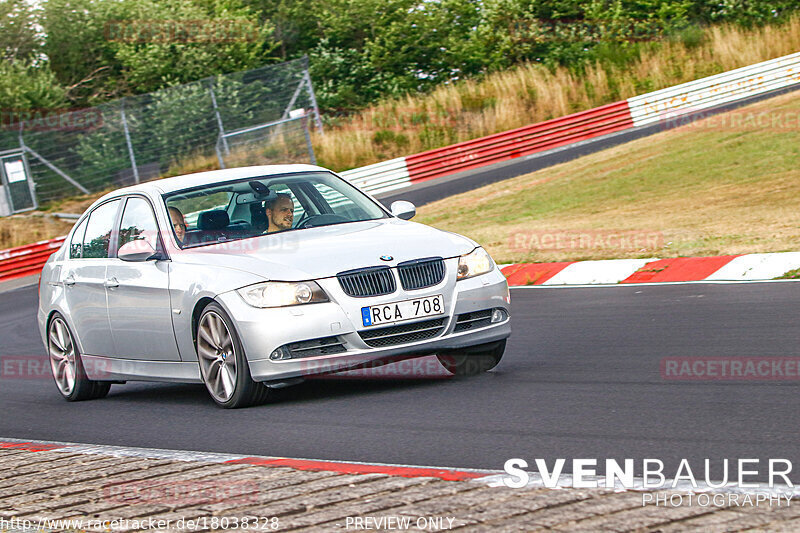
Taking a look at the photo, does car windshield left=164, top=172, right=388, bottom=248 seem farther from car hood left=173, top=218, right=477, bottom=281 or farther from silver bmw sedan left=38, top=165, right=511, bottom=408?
car hood left=173, top=218, right=477, bottom=281

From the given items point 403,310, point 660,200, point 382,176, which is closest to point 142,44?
point 382,176

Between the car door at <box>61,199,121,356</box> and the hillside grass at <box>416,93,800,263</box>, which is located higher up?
the car door at <box>61,199,121,356</box>

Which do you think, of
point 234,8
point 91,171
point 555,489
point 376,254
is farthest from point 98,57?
point 555,489

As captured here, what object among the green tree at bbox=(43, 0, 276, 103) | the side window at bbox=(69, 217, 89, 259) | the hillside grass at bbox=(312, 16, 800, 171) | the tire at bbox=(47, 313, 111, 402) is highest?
the green tree at bbox=(43, 0, 276, 103)

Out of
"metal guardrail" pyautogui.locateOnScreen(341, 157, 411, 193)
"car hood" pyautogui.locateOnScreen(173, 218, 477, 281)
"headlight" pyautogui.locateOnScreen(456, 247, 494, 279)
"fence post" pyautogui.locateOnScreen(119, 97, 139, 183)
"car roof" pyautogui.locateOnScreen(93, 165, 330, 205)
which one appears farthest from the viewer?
"metal guardrail" pyautogui.locateOnScreen(341, 157, 411, 193)

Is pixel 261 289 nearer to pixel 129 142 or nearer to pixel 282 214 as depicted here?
pixel 282 214

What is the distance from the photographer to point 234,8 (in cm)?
5012

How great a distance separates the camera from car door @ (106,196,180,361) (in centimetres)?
786

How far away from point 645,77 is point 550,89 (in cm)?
290

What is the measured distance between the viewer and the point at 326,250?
292 inches

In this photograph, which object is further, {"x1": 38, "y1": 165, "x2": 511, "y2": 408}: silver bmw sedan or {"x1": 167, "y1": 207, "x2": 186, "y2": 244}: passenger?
{"x1": 167, "y1": 207, "x2": 186, "y2": 244}: passenger

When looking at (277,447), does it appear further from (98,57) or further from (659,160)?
(98,57)

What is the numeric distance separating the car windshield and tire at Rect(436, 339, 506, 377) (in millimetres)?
1206

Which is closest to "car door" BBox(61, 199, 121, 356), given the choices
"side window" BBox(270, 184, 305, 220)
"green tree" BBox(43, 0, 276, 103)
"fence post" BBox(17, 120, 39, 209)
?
"side window" BBox(270, 184, 305, 220)
